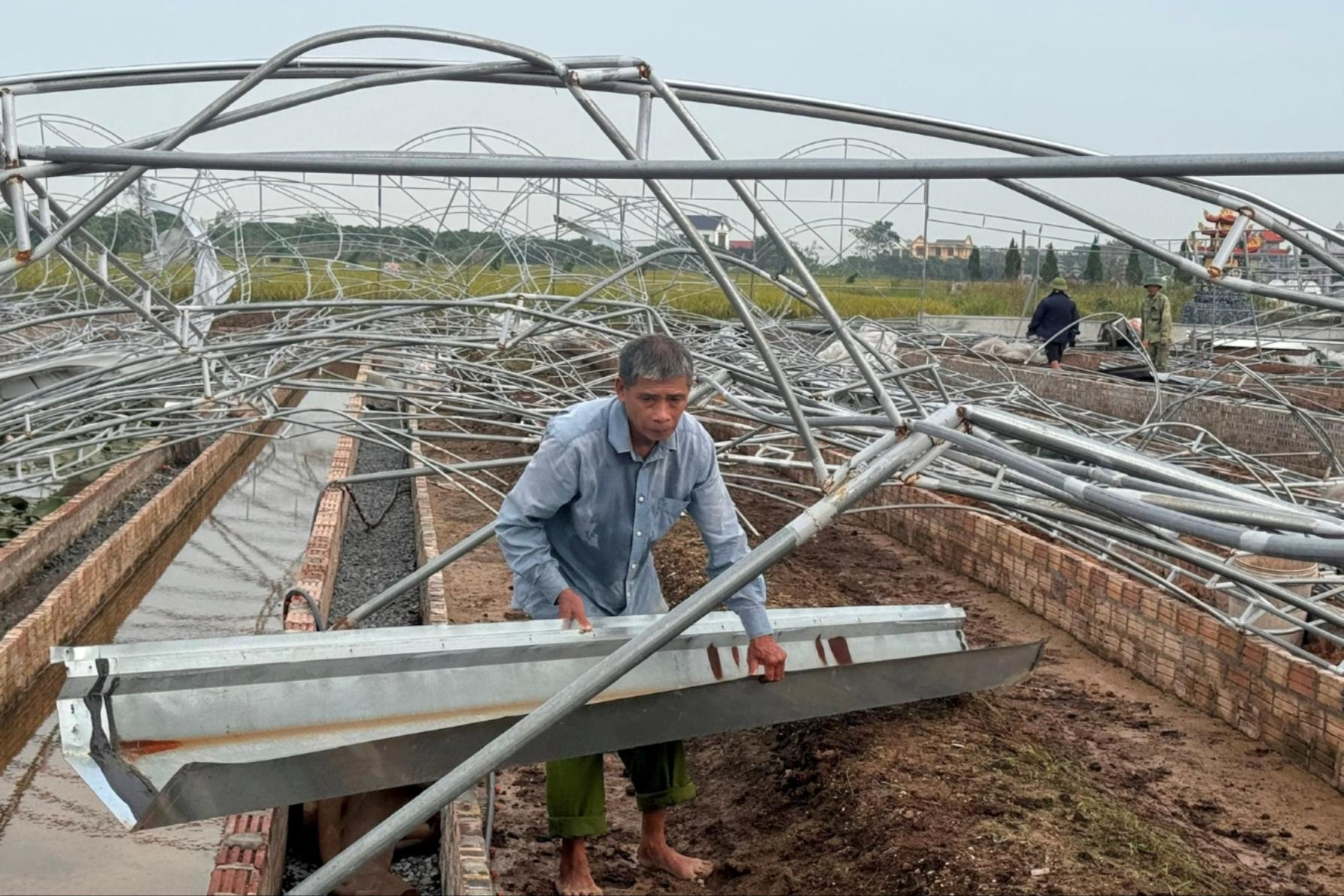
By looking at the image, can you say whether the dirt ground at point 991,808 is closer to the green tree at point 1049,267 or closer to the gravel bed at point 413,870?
the gravel bed at point 413,870

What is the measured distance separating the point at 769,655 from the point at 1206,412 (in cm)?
1098

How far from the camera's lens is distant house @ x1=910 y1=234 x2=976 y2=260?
23.4 meters

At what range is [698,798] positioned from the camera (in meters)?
5.23

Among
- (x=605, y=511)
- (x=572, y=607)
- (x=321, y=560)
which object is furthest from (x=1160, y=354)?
(x=572, y=607)

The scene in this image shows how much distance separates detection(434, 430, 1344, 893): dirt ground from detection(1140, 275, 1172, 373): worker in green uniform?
9845 millimetres

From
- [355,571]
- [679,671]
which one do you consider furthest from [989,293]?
[679,671]

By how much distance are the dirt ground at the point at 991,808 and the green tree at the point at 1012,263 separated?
19351 millimetres

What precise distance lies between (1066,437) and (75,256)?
3278mm

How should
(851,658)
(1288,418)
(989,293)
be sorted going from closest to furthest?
(851,658) → (1288,418) → (989,293)

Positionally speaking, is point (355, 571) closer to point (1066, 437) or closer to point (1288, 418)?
point (1066, 437)

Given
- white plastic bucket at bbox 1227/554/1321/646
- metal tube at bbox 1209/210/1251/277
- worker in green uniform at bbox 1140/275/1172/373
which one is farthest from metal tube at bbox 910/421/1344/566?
worker in green uniform at bbox 1140/275/1172/373

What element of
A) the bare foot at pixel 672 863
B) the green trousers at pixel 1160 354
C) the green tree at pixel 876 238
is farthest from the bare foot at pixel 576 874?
the green tree at pixel 876 238

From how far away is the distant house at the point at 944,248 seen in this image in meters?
23.4

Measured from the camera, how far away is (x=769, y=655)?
152 inches
